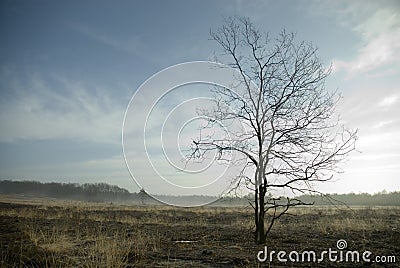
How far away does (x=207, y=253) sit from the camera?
26.5 ft

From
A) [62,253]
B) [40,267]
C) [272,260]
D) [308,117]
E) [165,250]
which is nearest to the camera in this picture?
[40,267]

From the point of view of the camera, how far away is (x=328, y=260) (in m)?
7.44

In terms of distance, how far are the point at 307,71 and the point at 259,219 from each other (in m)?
4.84

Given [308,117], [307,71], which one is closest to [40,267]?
[308,117]

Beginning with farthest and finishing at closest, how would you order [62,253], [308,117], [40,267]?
[308,117] < [62,253] < [40,267]

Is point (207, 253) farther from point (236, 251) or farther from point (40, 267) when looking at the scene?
point (40, 267)

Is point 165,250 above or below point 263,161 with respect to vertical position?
below

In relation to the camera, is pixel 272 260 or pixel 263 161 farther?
pixel 263 161

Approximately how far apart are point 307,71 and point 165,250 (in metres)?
6.84

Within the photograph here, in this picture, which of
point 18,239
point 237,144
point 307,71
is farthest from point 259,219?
point 18,239

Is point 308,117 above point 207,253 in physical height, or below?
above

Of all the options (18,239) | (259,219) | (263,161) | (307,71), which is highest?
(307,71)

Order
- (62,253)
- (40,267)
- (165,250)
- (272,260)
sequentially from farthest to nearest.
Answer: (165,250), (62,253), (272,260), (40,267)

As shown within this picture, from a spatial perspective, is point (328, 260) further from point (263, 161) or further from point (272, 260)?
point (263, 161)
